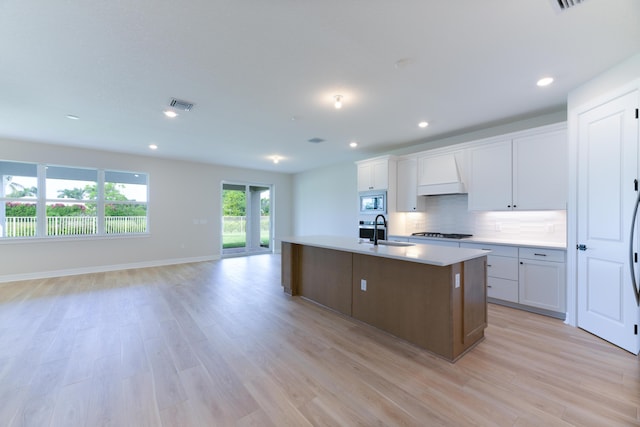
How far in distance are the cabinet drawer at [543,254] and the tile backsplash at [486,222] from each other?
0.54 metres

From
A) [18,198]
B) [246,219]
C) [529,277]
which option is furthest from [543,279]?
[18,198]

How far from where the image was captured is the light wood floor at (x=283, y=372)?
5.32ft

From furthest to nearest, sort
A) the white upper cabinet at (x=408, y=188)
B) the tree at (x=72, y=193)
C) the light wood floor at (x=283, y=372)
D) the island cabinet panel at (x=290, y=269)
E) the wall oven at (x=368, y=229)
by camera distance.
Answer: the tree at (x=72, y=193)
the wall oven at (x=368, y=229)
the white upper cabinet at (x=408, y=188)
the island cabinet panel at (x=290, y=269)
the light wood floor at (x=283, y=372)

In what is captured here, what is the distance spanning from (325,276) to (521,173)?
118 inches

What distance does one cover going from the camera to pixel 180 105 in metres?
3.27

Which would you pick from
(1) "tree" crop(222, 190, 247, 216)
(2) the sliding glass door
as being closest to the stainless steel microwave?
(2) the sliding glass door

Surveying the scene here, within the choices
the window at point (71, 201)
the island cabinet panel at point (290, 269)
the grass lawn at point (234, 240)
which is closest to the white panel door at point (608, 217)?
the island cabinet panel at point (290, 269)

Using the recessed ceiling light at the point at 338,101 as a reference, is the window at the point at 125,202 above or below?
below

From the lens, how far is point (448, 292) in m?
2.24

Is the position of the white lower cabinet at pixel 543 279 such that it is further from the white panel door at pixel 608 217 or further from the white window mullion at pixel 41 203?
the white window mullion at pixel 41 203

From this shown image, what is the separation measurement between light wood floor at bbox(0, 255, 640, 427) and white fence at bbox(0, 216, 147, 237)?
2376 millimetres

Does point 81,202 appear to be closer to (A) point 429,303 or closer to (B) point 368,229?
(B) point 368,229

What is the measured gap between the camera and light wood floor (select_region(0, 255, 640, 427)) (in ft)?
5.32

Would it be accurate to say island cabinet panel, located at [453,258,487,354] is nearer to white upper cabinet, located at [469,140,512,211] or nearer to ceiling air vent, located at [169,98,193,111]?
white upper cabinet, located at [469,140,512,211]
